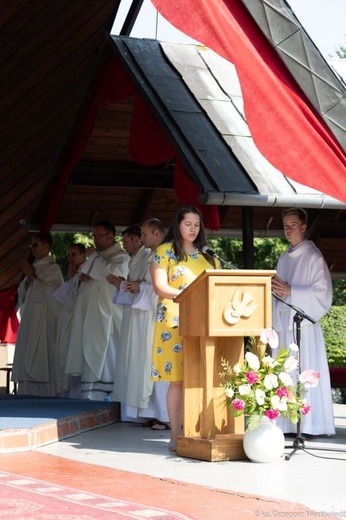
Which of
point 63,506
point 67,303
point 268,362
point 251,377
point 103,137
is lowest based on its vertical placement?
point 63,506

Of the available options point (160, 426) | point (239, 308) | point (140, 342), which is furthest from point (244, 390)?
point (140, 342)

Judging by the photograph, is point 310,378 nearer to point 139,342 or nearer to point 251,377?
point 251,377

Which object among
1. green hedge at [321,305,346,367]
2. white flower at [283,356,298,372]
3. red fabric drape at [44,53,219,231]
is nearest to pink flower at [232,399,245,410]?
white flower at [283,356,298,372]

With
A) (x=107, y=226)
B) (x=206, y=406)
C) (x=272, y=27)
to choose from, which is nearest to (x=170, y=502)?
(x=206, y=406)

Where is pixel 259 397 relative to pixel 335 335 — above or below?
below

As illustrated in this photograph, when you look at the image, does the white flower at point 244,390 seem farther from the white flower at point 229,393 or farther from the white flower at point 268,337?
the white flower at point 268,337

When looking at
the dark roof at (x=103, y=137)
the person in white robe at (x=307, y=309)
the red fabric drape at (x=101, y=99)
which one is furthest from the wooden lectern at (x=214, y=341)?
the red fabric drape at (x=101, y=99)

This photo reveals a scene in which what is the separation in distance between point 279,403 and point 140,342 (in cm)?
269

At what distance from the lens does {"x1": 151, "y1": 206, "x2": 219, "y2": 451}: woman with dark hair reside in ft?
23.1

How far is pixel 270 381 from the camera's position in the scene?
6.61 m

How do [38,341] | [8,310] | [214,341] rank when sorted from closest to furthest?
[214,341]
[38,341]
[8,310]

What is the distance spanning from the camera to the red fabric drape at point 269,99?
22.7 feet

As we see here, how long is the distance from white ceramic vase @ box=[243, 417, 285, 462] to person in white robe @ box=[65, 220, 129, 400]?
3970mm

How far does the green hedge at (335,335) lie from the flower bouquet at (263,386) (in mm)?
7013
